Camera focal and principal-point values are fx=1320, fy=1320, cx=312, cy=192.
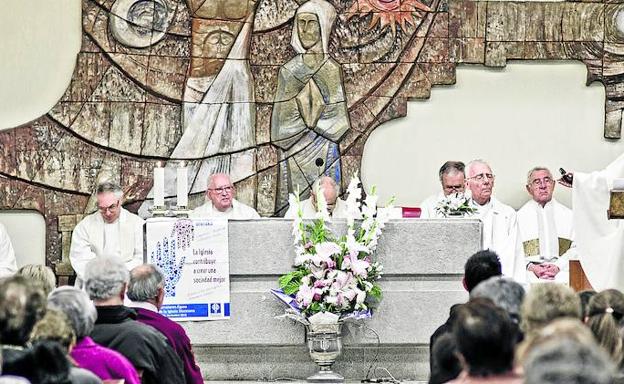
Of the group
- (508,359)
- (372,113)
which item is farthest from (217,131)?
(508,359)

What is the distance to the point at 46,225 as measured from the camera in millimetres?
9945

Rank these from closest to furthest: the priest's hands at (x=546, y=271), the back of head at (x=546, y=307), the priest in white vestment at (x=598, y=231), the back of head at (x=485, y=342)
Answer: the back of head at (x=485, y=342) < the back of head at (x=546, y=307) < the priest in white vestment at (x=598, y=231) < the priest's hands at (x=546, y=271)

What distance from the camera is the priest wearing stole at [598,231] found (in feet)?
27.1

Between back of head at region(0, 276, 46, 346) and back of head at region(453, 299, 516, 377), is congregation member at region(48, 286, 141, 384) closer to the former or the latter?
back of head at region(0, 276, 46, 346)

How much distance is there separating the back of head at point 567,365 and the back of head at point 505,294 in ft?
5.08

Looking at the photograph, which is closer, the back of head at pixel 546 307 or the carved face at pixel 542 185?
the back of head at pixel 546 307

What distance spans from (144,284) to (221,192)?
3.56m

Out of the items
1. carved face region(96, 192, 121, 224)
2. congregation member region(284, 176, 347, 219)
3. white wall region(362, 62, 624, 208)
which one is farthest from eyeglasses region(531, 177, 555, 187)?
carved face region(96, 192, 121, 224)

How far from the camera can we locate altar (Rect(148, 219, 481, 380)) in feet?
26.6

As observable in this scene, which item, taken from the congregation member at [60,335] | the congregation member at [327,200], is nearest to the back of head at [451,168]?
the congregation member at [327,200]

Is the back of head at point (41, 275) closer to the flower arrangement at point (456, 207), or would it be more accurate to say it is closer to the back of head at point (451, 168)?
the flower arrangement at point (456, 207)

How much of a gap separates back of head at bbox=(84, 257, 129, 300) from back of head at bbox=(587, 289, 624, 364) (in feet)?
6.42

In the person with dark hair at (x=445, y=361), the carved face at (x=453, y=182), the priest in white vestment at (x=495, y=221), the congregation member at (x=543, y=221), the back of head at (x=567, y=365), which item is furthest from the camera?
the congregation member at (x=543, y=221)

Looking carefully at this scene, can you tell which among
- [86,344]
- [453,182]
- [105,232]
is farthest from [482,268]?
[105,232]
